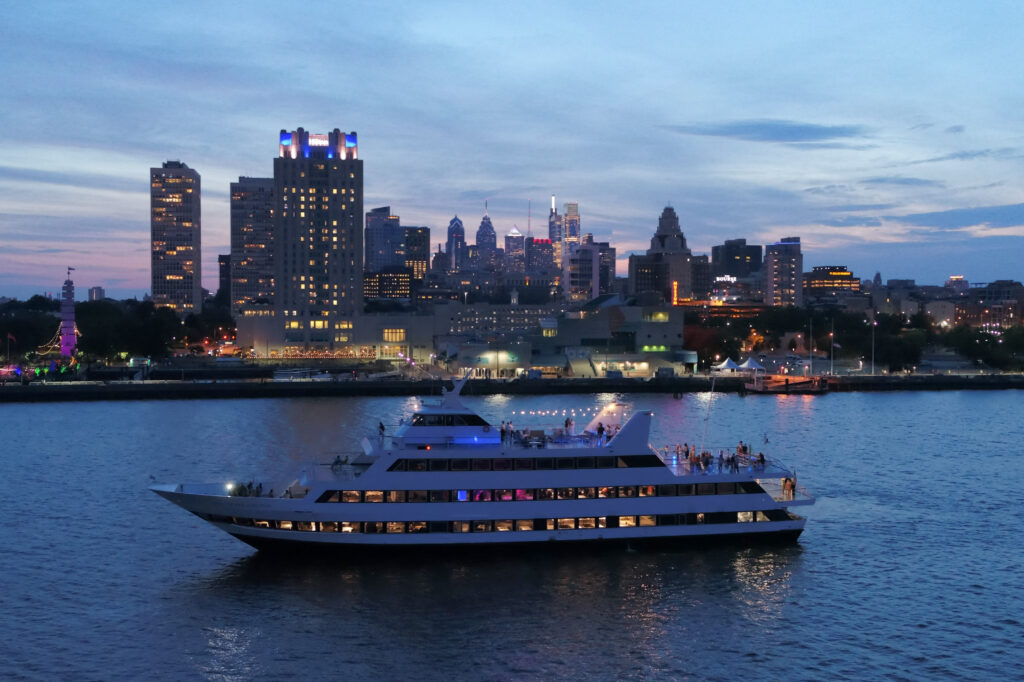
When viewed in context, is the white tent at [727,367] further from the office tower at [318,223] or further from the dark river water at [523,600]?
the dark river water at [523,600]

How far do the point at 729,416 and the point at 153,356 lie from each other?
72.3 metres

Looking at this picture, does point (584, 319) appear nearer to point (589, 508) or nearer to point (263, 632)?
point (589, 508)

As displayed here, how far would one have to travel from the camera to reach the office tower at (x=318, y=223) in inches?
5022

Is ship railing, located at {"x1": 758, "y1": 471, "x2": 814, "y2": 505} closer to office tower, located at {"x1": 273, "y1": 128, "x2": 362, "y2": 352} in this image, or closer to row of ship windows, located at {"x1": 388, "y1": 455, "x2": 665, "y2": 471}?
row of ship windows, located at {"x1": 388, "y1": 455, "x2": 665, "y2": 471}

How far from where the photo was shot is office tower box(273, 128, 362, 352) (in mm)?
127562

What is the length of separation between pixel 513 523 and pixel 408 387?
58821 mm

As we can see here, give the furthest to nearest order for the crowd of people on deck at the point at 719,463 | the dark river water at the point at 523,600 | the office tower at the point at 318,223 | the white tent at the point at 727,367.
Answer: the office tower at the point at 318,223 < the white tent at the point at 727,367 < the crowd of people on deck at the point at 719,463 < the dark river water at the point at 523,600

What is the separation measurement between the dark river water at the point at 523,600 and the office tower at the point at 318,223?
87356 millimetres

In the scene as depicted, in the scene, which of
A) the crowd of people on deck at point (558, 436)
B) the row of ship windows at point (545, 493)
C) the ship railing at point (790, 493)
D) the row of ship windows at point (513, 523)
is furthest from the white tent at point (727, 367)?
the row of ship windows at point (545, 493)

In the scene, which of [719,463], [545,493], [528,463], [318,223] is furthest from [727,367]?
[528,463]

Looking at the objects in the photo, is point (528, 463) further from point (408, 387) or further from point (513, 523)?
point (408, 387)

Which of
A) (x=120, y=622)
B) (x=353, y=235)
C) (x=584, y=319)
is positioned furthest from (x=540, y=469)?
(x=353, y=235)

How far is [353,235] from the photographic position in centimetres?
13012

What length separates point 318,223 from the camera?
128875 millimetres
